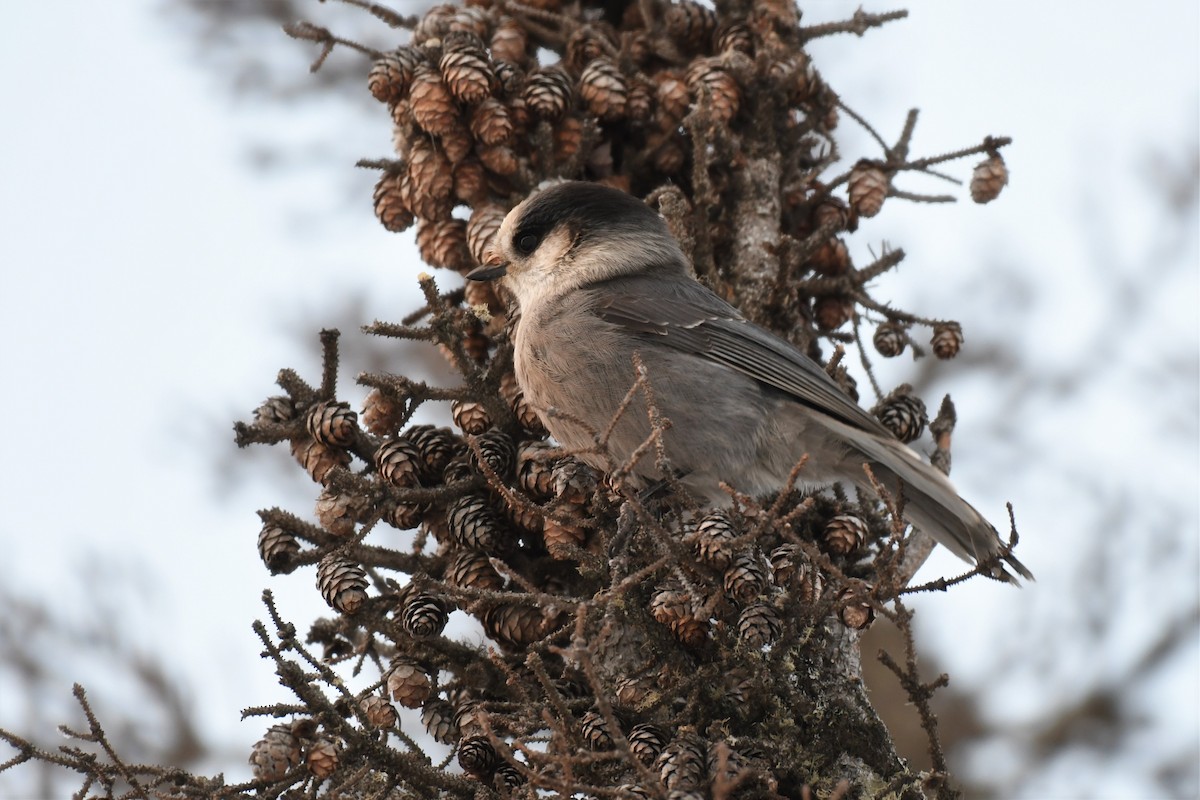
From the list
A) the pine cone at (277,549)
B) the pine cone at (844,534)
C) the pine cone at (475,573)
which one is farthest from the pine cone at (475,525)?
the pine cone at (844,534)

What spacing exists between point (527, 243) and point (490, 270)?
0.16 m

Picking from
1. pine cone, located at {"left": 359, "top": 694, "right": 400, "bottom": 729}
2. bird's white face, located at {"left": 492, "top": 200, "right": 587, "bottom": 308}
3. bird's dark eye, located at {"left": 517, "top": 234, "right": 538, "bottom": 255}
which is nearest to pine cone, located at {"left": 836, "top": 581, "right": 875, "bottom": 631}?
pine cone, located at {"left": 359, "top": 694, "right": 400, "bottom": 729}

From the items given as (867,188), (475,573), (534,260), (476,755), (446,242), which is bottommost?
(476,755)

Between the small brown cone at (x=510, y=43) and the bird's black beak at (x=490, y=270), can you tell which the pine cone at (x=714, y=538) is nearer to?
the bird's black beak at (x=490, y=270)

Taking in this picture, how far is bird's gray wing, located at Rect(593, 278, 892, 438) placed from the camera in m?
3.46

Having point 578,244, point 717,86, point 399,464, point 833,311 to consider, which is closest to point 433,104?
Result: point 578,244

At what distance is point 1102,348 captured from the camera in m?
8.20

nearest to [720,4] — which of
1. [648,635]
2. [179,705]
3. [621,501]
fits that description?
[621,501]

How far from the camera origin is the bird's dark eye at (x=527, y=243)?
3.80 meters

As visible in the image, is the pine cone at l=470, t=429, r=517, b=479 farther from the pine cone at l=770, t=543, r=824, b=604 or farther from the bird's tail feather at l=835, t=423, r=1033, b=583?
the bird's tail feather at l=835, t=423, r=1033, b=583

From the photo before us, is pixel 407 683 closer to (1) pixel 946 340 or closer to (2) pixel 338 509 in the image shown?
(2) pixel 338 509

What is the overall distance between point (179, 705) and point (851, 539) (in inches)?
170

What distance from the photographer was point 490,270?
3.74m

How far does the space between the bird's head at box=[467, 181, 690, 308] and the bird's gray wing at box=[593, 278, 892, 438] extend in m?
0.09
